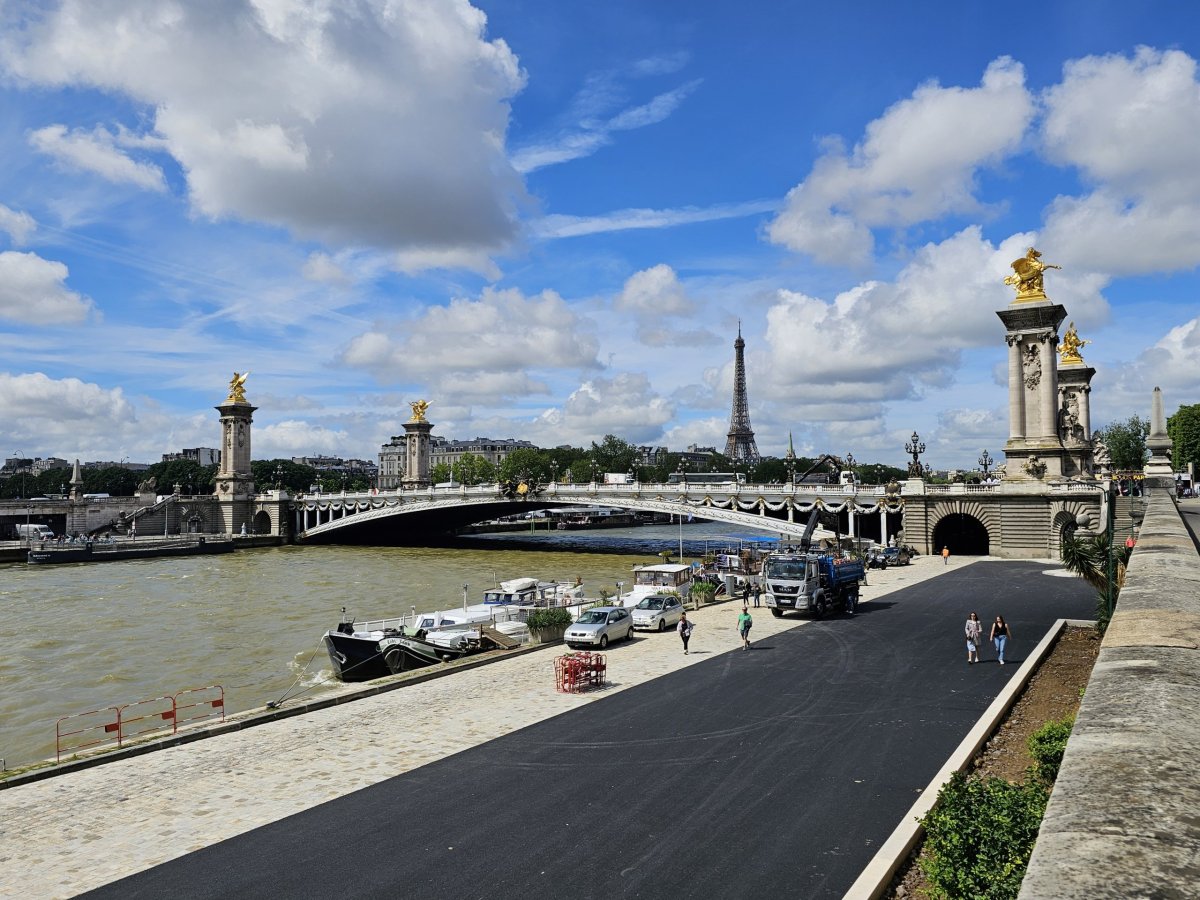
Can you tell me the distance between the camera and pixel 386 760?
55.6 feet

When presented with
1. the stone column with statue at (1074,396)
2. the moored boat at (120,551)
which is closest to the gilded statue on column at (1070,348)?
the stone column with statue at (1074,396)

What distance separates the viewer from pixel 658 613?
110ft

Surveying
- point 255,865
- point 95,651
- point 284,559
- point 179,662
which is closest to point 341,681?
point 179,662

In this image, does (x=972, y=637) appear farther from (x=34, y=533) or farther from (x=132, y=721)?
(x=34, y=533)

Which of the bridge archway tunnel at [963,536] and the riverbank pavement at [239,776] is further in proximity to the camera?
the bridge archway tunnel at [963,536]

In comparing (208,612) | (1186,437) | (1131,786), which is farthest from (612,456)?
(1131,786)

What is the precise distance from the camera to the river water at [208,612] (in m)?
30.4

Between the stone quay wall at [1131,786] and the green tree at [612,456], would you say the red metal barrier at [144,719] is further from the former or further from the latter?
the green tree at [612,456]

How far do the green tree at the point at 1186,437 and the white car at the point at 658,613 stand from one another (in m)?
91.4

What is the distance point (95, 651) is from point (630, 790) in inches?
1264

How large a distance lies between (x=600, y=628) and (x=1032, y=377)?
45.2m

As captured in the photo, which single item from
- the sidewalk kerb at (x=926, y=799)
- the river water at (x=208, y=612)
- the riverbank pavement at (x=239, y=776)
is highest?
the sidewalk kerb at (x=926, y=799)

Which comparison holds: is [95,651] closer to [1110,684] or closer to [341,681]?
[341,681]

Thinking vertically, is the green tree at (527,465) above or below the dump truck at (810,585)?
above
